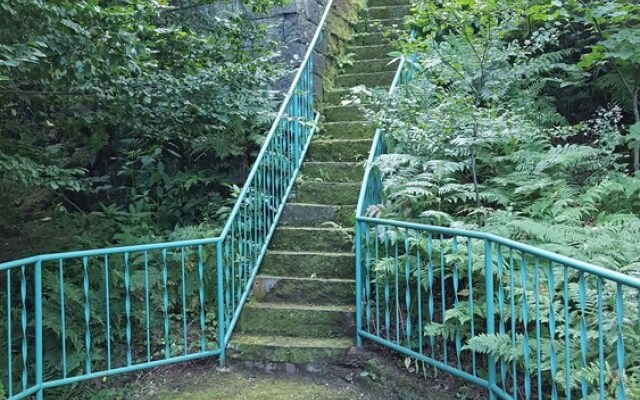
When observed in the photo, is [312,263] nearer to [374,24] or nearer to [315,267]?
[315,267]

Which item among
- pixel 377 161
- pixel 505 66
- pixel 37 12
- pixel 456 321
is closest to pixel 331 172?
pixel 377 161

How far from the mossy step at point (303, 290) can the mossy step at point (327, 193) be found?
3.33 feet

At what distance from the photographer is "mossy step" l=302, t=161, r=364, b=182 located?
5.04 m

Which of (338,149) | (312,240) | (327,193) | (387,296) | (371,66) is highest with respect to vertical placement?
(371,66)

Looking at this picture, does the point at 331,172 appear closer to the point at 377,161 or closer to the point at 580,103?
the point at 377,161

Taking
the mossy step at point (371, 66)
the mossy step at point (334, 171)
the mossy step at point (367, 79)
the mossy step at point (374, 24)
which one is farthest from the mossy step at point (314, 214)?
the mossy step at point (374, 24)

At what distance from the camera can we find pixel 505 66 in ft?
16.0

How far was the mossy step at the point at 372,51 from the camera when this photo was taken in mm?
6715

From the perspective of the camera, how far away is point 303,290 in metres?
3.97

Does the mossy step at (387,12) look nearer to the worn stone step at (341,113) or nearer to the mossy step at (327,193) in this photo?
the worn stone step at (341,113)

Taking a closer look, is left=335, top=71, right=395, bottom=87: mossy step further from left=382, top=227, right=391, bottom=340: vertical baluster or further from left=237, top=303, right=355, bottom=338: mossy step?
left=237, top=303, right=355, bottom=338: mossy step

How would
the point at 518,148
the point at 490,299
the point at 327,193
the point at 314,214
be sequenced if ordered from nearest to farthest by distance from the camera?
the point at 490,299 < the point at 518,148 < the point at 314,214 < the point at 327,193

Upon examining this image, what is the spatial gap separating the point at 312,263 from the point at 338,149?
63.5 inches

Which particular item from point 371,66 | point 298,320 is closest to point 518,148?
point 298,320
